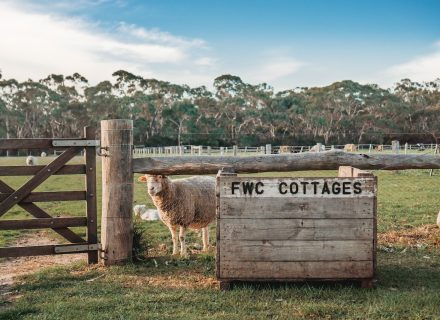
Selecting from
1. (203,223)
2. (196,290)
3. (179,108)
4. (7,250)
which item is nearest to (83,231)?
(203,223)

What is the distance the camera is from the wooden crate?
19.4 ft

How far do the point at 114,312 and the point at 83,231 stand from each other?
689cm

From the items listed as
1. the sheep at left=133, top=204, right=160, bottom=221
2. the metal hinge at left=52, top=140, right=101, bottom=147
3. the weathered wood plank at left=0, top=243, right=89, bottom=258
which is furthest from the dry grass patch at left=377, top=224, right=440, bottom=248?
the sheep at left=133, top=204, right=160, bottom=221

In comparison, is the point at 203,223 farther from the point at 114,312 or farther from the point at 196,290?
the point at 114,312

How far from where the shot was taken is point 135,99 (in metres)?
77.7

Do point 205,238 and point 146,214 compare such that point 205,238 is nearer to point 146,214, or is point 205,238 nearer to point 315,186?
point 315,186

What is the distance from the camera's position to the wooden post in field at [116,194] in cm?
722

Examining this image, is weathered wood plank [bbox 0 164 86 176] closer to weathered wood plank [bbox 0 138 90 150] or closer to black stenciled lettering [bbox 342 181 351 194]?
weathered wood plank [bbox 0 138 90 150]

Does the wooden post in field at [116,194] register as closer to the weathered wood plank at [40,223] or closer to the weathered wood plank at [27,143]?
the weathered wood plank at [40,223]

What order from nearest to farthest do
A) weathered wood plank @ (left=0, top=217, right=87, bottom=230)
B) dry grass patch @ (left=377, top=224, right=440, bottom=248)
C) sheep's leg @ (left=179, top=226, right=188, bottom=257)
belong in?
1. weathered wood plank @ (left=0, top=217, right=87, bottom=230)
2. sheep's leg @ (left=179, top=226, right=188, bottom=257)
3. dry grass patch @ (left=377, top=224, right=440, bottom=248)

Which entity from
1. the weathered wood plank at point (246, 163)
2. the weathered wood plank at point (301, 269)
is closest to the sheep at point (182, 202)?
the weathered wood plank at point (246, 163)

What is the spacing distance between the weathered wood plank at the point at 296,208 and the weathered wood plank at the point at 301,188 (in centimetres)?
5

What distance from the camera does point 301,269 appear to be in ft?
19.5

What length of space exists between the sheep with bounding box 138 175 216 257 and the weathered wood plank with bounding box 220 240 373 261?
7.41 feet
